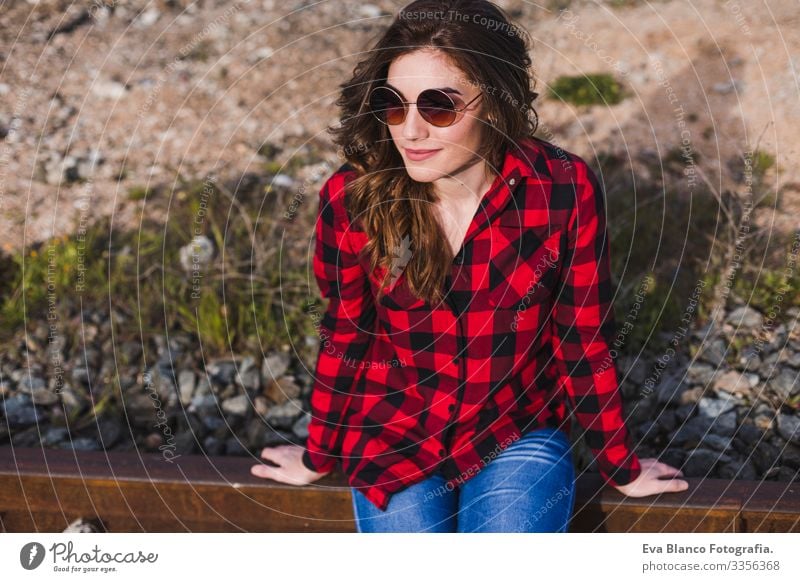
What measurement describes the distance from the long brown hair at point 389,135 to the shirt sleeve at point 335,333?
95 millimetres

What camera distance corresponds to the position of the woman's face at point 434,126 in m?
2.32

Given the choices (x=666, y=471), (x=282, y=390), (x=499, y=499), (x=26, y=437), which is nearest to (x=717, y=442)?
(x=666, y=471)

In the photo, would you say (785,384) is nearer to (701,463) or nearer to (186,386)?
(701,463)

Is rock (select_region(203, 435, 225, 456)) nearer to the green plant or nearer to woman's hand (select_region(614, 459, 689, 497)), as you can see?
woman's hand (select_region(614, 459, 689, 497))

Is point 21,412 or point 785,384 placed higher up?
point 785,384

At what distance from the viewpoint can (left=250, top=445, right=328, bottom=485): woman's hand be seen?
2918mm

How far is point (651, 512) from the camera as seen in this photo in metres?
2.79

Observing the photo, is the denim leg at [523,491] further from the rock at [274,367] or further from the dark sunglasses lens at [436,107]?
the rock at [274,367]

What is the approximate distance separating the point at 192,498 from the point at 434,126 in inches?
61.1

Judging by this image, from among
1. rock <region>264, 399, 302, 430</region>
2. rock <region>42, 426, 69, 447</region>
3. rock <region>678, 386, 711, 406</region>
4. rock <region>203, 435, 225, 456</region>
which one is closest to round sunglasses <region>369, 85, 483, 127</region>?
rock <region>264, 399, 302, 430</region>

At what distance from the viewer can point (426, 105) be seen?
2338 mm

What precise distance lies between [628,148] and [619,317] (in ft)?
4.44

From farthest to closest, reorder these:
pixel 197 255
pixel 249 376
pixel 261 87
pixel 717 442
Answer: pixel 261 87
pixel 197 255
pixel 249 376
pixel 717 442

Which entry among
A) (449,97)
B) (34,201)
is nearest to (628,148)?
(449,97)
